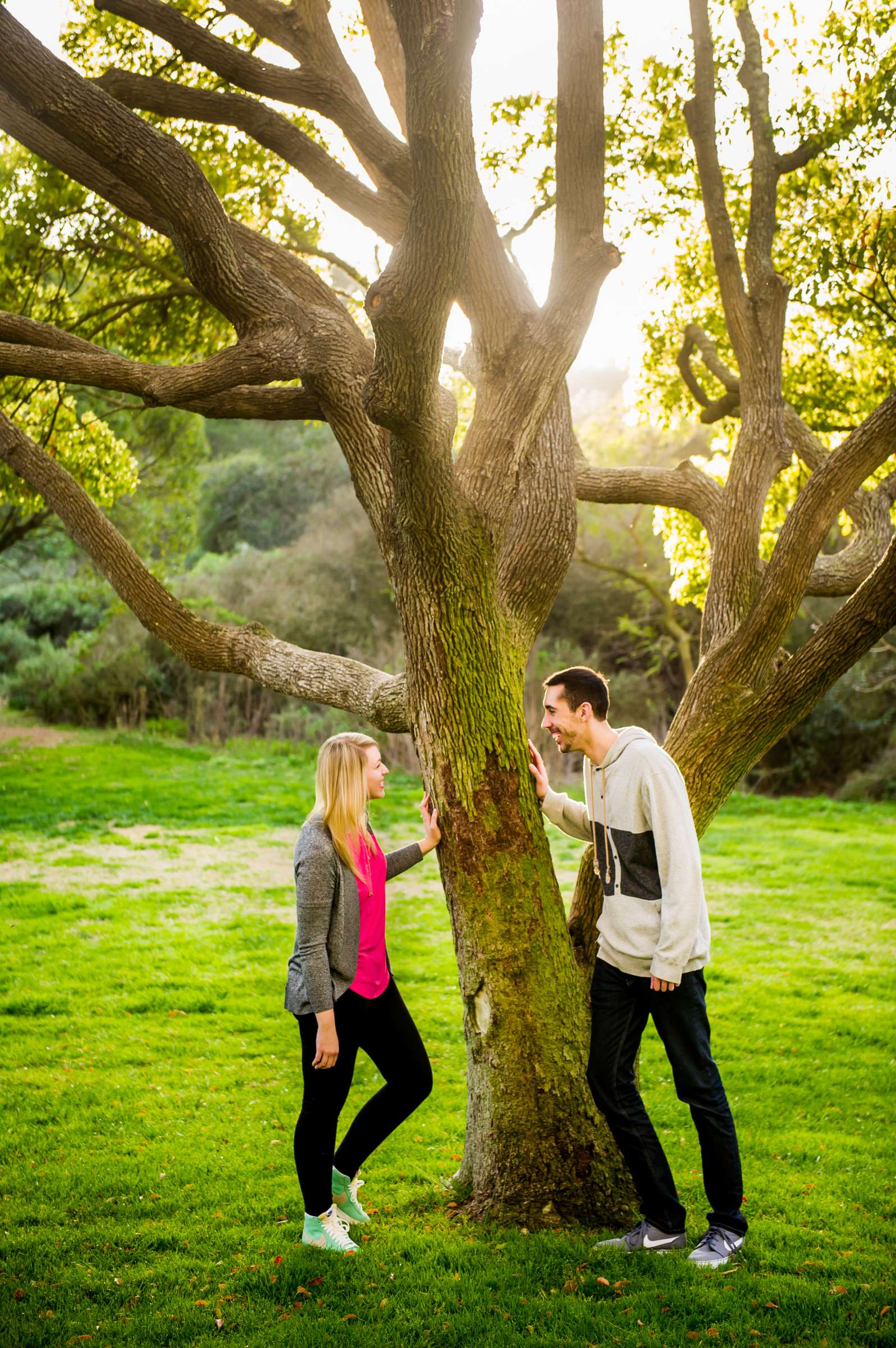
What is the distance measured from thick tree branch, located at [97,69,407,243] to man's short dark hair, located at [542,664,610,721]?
301 centimetres

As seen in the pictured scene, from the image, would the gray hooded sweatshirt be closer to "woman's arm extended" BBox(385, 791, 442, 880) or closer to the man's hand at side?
the man's hand at side

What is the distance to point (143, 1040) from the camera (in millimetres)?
7305

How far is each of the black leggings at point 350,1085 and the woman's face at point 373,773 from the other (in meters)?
0.83

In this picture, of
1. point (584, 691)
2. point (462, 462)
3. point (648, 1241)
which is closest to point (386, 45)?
point (462, 462)

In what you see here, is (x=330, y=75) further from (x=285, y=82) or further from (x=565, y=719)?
(x=565, y=719)

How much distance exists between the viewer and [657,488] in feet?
22.0

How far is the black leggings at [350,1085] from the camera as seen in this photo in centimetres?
425

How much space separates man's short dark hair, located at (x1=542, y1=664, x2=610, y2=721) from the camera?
442 centimetres

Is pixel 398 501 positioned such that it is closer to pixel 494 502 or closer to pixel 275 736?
pixel 494 502

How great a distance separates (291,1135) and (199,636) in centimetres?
278

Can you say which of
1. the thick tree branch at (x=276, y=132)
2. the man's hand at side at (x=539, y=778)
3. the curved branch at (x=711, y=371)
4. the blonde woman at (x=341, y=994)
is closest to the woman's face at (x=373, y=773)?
the blonde woman at (x=341, y=994)

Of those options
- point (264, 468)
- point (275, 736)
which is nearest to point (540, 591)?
point (275, 736)

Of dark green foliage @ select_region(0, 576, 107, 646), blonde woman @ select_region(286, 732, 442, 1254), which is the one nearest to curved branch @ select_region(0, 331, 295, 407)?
blonde woman @ select_region(286, 732, 442, 1254)

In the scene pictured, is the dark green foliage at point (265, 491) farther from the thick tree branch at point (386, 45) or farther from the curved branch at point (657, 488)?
the curved branch at point (657, 488)
